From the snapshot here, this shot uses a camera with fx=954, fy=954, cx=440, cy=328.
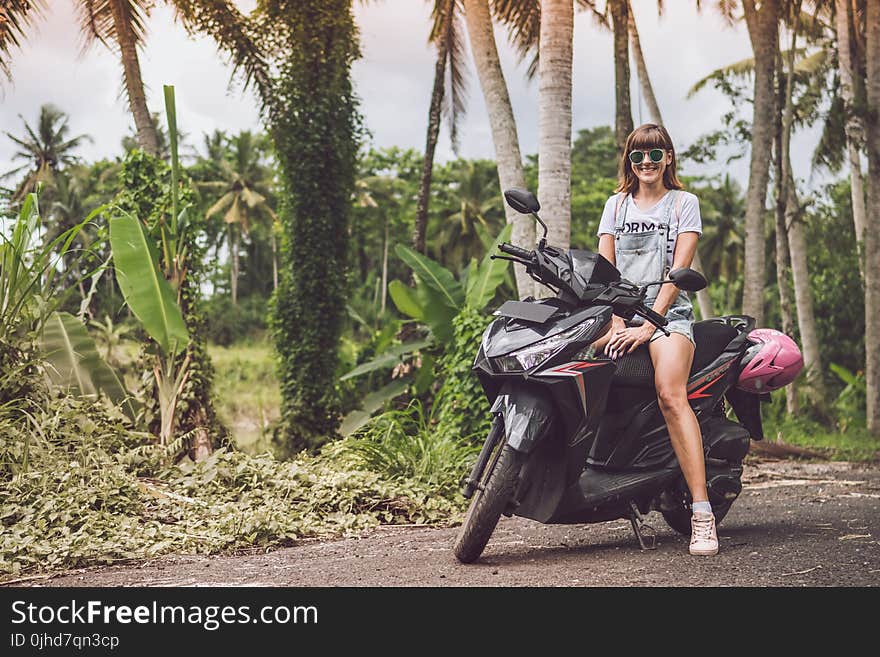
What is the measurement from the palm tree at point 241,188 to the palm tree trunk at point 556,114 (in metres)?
37.2

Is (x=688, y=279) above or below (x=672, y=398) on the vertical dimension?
above

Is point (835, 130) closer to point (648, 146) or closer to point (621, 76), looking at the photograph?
point (621, 76)

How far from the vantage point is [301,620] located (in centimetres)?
307

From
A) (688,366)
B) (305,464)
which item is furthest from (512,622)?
(305,464)

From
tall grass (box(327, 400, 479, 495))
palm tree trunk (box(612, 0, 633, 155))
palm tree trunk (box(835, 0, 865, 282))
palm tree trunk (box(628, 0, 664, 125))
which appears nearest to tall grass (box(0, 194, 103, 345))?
tall grass (box(327, 400, 479, 495))

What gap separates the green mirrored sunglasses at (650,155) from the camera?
4336 millimetres

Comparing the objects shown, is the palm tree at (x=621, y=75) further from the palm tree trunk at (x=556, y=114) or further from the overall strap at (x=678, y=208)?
the overall strap at (x=678, y=208)

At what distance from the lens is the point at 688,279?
3.71 m

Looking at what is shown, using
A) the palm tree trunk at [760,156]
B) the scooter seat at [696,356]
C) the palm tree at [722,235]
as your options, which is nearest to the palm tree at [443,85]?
the palm tree trunk at [760,156]

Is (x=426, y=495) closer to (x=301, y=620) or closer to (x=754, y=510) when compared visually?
(x=754, y=510)

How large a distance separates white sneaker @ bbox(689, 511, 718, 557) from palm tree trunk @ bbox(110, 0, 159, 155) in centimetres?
1046

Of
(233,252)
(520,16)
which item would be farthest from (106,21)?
(233,252)

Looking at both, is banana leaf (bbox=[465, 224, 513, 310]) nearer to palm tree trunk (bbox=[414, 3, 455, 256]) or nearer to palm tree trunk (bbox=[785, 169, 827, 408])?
palm tree trunk (bbox=[785, 169, 827, 408])

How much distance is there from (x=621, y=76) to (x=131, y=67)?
6.74 m
